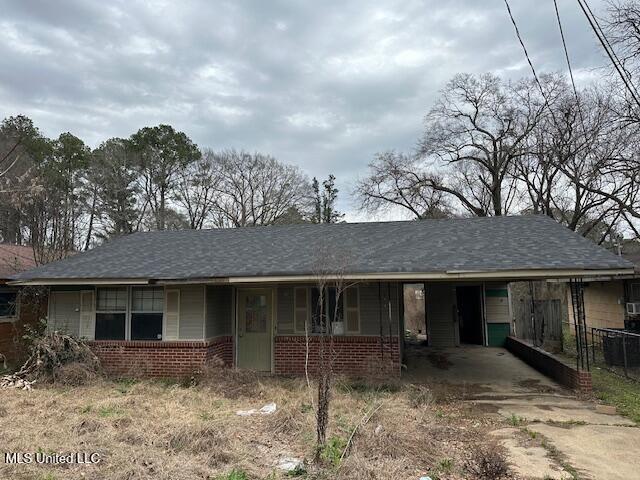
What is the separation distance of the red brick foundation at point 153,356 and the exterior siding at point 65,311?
74cm

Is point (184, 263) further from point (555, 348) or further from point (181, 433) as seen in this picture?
point (555, 348)

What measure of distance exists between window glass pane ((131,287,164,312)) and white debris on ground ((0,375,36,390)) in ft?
8.61

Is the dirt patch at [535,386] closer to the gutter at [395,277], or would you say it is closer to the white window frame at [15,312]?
the gutter at [395,277]

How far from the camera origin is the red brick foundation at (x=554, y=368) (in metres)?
9.22

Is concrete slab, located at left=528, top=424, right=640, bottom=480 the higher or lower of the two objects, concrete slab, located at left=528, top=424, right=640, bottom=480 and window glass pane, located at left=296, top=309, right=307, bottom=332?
the lower

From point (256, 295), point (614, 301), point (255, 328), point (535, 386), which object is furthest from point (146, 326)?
Answer: point (614, 301)

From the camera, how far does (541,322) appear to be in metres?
16.8

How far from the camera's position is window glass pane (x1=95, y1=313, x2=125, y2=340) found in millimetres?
11500

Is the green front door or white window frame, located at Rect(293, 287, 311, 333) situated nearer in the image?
white window frame, located at Rect(293, 287, 311, 333)

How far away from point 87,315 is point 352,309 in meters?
6.57

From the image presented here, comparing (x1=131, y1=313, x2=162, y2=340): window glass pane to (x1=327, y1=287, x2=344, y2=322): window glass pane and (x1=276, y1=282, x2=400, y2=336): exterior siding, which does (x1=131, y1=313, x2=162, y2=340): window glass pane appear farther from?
(x1=276, y1=282, x2=400, y2=336): exterior siding

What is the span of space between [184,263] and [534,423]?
8.32m

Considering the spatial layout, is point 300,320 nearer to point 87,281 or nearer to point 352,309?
point 352,309

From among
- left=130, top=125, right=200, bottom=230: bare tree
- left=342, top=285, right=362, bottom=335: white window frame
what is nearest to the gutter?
left=342, top=285, right=362, bottom=335: white window frame
